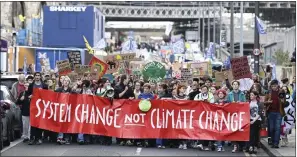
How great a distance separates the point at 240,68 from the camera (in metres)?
17.9

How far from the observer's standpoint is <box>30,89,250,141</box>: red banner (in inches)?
576

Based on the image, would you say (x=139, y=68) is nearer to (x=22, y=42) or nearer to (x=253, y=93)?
(x=253, y=93)

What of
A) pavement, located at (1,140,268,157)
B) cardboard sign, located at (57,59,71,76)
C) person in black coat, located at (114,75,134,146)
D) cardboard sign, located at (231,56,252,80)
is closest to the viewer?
pavement, located at (1,140,268,157)

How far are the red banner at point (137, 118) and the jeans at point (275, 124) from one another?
63 centimetres

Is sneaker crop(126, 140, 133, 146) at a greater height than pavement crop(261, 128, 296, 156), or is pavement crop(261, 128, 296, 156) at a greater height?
sneaker crop(126, 140, 133, 146)

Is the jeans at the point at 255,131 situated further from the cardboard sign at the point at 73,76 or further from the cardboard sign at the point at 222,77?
the cardboard sign at the point at 73,76

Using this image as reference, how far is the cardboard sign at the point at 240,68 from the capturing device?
17.8 metres

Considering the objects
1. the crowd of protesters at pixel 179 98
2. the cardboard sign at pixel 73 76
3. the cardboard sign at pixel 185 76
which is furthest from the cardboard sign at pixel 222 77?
the cardboard sign at pixel 73 76

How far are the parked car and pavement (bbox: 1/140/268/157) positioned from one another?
36cm

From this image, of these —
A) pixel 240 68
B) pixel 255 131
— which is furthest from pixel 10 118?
pixel 240 68

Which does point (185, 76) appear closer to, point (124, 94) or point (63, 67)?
point (63, 67)

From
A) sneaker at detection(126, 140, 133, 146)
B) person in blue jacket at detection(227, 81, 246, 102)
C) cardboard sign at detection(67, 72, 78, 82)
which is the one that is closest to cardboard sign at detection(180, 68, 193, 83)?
cardboard sign at detection(67, 72, 78, 82)

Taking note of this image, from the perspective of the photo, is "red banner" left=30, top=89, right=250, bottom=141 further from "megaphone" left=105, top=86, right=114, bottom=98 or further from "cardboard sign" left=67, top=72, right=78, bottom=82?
"cardboard sign" left=67, top=72, right=78, bottom=82

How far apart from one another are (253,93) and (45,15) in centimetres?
2440
